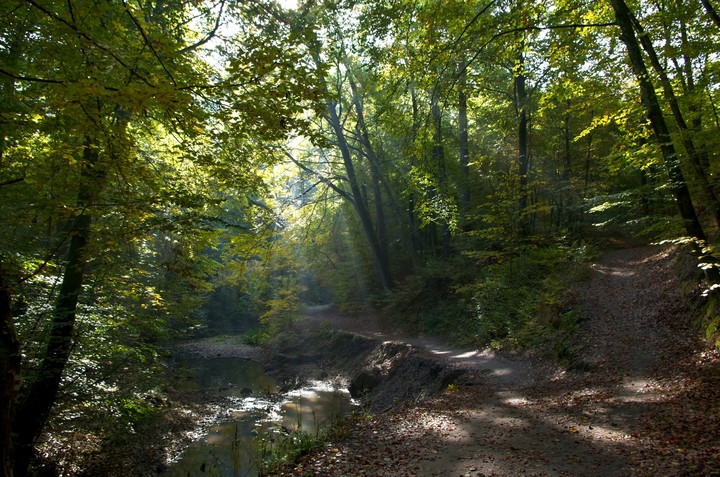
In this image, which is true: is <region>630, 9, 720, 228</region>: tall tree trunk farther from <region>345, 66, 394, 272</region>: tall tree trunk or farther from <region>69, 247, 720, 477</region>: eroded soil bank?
<region>345, 66, 394, 272</region>: tall tree trunk

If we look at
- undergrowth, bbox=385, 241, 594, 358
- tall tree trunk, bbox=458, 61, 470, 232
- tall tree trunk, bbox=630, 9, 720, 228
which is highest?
tall tree trunk, bbox=458, 61, 470, 232

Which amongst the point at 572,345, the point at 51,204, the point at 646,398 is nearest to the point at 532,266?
the point at 572,345

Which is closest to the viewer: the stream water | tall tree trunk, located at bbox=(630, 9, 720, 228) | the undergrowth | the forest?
the forest

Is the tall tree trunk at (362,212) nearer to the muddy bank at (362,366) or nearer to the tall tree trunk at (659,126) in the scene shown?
the muddy bank at (362,366)

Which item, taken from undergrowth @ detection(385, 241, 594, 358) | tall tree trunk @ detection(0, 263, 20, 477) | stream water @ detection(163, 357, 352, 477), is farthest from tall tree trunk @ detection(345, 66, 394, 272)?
tall tree trunk @ detection(0, 263, 20, 477)

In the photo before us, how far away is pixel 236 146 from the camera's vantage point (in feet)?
26.7

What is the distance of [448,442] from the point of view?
6.10m

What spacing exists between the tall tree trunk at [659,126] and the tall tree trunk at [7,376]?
901 cm

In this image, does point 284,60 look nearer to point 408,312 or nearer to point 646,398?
point 646,398

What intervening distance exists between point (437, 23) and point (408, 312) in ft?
44.7

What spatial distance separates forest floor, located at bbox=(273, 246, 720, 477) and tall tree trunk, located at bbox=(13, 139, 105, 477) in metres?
4.17

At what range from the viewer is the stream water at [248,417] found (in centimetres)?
815

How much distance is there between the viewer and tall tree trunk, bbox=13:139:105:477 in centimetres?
621

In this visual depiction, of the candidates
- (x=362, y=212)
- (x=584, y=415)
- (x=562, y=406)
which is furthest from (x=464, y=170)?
(x=584, y=415)
